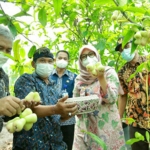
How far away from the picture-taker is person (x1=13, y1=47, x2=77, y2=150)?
144 centimetres

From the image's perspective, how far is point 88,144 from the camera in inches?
85.9

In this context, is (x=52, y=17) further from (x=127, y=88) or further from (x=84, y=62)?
(x=127, y=88)

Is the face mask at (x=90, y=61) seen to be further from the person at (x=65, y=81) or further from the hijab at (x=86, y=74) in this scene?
the person at (x=65, y=81)

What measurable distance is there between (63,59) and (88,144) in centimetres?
125

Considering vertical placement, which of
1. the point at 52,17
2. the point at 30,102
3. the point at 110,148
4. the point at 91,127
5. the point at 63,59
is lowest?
the point at 110,148

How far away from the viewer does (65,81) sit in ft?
9.86

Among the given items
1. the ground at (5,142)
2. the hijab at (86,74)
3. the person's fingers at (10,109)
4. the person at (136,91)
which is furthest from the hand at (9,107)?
the ground at (5,142)

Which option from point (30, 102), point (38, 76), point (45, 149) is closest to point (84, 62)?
point (38, 76)

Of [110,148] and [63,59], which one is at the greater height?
[63,59]

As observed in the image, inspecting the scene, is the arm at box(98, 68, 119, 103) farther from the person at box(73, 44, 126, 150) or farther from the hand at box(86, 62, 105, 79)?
the hand at box(86, 62, 105, 79)

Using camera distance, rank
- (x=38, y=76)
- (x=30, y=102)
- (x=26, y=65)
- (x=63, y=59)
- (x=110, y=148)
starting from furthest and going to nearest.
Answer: (x=63, y=59) → (x=110, y=148) → (x=38, y=76) → (x=26, y=65) → (x=30, y=102)

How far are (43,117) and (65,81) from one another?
1.33 metres

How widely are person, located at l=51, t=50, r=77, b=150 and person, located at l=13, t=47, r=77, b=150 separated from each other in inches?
35.0

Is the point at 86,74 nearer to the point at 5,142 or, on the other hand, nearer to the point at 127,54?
the point at 127,54
